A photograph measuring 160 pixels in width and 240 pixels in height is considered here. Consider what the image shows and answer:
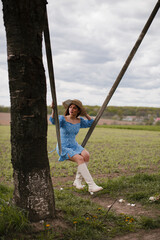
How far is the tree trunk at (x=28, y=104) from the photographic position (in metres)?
2.83

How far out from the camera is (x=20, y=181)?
9.91ft

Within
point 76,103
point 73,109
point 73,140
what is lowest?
point 73,140

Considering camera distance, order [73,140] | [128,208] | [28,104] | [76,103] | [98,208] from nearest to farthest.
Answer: [28,104] → [98,208] → [128,208] → [76,103] → [73,140]

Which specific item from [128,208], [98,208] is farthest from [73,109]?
[128,208]

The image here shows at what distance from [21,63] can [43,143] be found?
95cm

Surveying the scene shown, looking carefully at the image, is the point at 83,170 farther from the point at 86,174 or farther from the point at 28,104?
the point at 28,104

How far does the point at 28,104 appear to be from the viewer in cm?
290

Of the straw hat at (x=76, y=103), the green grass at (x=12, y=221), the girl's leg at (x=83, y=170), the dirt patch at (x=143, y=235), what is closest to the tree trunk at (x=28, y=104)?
the green grass at (x=12, y=221)

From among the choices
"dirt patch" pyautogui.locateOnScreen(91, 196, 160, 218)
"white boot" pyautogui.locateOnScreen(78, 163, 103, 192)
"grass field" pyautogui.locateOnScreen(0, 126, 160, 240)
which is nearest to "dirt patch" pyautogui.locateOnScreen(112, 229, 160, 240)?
"grass field" pyautogui.locateOnScreen(0, 126, 160, 240)

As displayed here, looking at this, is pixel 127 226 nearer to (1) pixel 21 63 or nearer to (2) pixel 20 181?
(2) pixel 20 181

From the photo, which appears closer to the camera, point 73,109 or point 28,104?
point 28,104

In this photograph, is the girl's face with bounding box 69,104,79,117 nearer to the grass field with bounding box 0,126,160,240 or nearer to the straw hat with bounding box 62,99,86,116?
the straw hat with bounding box 62,99,86,116

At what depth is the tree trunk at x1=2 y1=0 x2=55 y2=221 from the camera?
283 cm

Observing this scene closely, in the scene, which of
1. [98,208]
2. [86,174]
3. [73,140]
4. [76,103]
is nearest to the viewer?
[98,208]
